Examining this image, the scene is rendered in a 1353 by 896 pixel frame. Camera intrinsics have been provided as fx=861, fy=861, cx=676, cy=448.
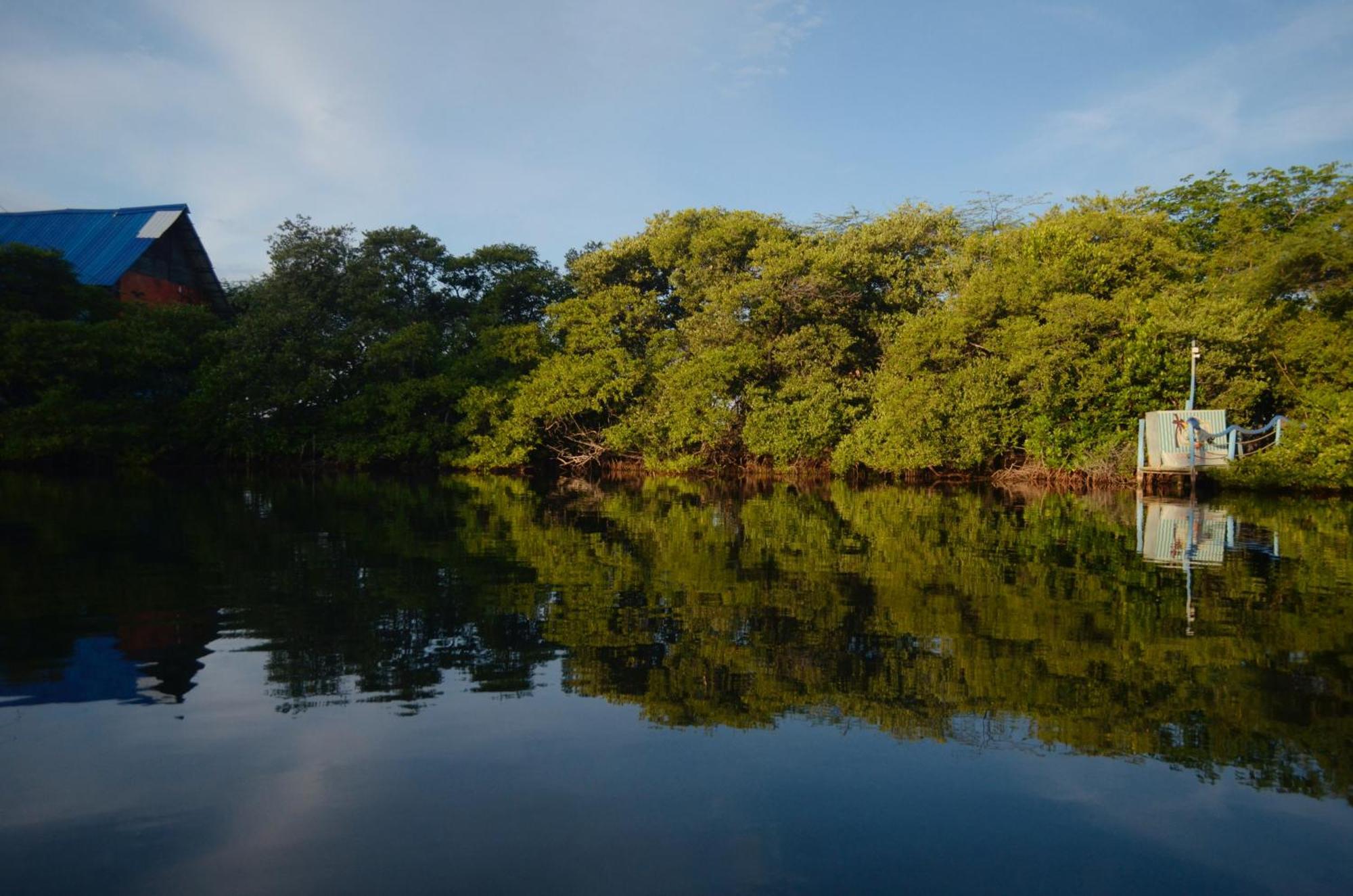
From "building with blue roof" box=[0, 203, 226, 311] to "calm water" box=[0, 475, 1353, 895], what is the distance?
24605mm

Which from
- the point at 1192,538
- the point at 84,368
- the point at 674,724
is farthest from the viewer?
the point at 84,368

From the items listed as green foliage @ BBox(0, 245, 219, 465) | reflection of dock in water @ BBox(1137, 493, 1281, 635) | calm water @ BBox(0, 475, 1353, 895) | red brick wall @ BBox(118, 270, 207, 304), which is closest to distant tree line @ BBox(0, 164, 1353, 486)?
green foliage @ BBox(0, 245, 219, 465)

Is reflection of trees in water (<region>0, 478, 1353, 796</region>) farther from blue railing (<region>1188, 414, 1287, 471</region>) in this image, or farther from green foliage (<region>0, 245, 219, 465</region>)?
green foliage (<region>0, 245, 219, 465</region>)

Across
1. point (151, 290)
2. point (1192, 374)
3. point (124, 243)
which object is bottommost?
point (1192, 374)

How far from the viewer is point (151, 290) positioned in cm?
3120

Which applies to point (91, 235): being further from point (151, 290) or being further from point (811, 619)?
point (811, 619)

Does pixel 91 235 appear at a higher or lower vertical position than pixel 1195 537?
higher

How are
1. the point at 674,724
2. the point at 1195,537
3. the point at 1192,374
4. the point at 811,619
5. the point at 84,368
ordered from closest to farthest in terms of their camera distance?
the point at 674,724
the point at 811,619
the point at 1195,537
the point at 1192,374
the point at 84,368

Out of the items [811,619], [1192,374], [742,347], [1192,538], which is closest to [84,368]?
[742,347]

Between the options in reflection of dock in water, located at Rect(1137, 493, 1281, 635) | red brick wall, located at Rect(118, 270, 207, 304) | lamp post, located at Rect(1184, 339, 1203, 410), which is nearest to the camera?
reflection of dock in water, located at Rect(1137, 493, 1281, 635)

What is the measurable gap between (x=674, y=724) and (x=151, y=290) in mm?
33498

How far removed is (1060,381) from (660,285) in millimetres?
14197

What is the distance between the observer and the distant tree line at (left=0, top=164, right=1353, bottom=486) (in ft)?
66.3

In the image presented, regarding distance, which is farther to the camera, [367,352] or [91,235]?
[91,235]
